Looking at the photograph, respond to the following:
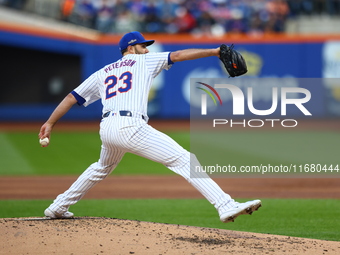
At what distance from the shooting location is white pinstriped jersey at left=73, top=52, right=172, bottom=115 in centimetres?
528

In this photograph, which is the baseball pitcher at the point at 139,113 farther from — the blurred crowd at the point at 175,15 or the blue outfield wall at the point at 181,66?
the blurred crowd at the point at 175,15

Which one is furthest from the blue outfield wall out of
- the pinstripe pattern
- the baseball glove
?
the baseball glove

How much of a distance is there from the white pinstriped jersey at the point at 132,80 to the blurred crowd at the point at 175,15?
15.5 metres

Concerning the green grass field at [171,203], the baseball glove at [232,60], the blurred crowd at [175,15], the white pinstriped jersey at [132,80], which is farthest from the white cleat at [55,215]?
the blurred crowd at [175,15]

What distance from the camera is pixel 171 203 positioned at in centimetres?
850

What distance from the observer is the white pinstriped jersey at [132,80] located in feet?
17.3

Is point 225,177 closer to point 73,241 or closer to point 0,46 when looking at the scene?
point 73,241

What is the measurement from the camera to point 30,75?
22203mm

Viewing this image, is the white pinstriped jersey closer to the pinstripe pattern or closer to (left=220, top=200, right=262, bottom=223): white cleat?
the pinstripe pattern

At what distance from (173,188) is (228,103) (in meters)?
9.68

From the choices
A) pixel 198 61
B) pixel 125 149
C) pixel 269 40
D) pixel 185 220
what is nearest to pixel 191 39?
pixel 198 61

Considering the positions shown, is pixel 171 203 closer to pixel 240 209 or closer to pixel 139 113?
pixel 139 113

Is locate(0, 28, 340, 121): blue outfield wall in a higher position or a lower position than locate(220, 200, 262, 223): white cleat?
higher

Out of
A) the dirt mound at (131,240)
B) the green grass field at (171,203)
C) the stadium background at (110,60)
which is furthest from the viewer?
the stadium background at (110,60)
